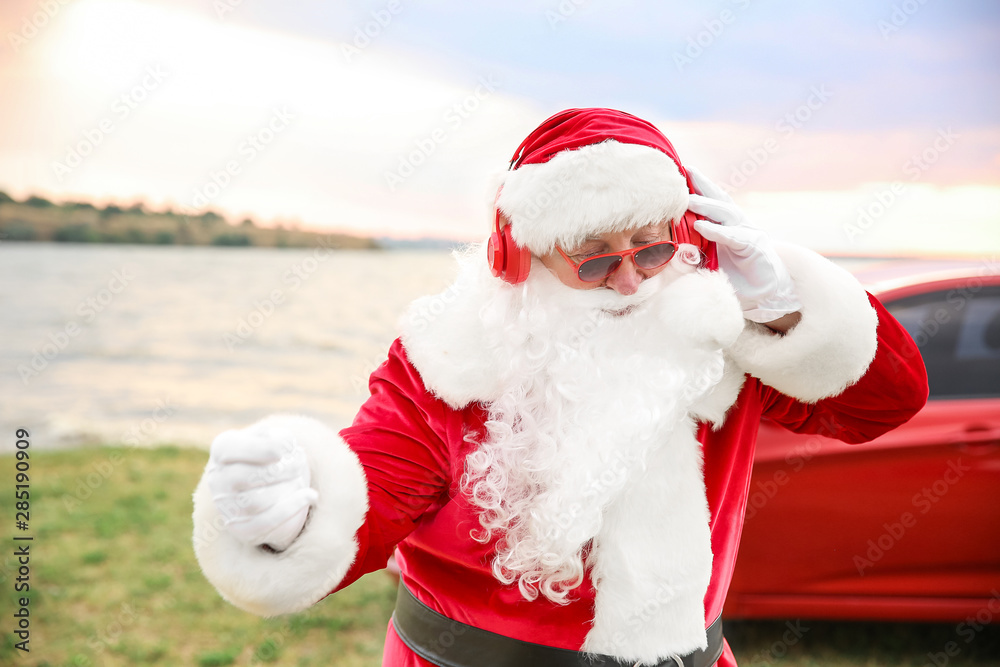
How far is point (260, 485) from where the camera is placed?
42.5 inches

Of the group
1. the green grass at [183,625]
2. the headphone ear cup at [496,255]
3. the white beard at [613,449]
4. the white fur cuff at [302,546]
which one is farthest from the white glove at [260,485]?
the green grass at [183,625]

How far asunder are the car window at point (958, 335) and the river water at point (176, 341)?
2.26m

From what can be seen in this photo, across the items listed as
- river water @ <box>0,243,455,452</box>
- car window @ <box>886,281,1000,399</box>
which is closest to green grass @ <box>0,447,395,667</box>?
river water @ <box>0,243,455,452</box>

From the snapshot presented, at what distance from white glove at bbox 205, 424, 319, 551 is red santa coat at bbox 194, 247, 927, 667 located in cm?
5

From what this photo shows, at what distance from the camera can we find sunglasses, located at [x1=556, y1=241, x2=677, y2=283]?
143 centimetres

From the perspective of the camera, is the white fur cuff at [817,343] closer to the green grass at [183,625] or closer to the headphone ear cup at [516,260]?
the headphone ear cup at [516,260]

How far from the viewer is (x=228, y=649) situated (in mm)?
3391

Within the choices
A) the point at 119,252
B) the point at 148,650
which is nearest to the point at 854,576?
the point at 148,650

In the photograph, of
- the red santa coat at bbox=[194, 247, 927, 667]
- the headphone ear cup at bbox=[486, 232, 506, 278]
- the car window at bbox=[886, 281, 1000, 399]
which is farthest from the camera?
the car window at bbox=[886, 281, 1000, 399]

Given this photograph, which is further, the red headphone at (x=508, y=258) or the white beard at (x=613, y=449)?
the red headphone at (x=508, y=258)

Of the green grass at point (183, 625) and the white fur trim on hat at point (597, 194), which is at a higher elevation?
A: the white fur trim on hat at point (597, 194)

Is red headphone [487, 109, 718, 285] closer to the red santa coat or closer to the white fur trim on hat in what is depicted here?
the white fur trim on hat

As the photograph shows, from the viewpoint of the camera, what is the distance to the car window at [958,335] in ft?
10.4

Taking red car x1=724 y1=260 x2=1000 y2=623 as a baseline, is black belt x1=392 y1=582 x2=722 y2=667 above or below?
above
